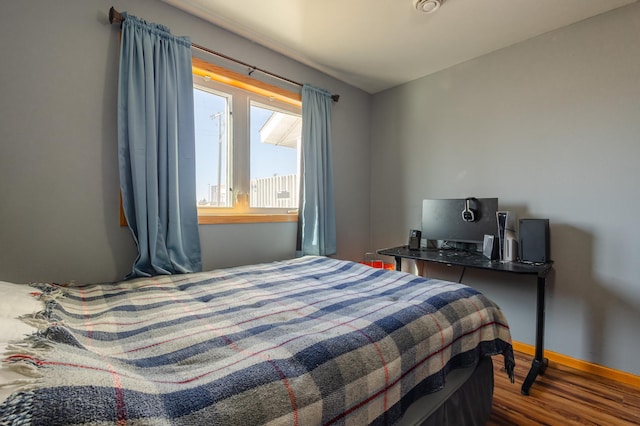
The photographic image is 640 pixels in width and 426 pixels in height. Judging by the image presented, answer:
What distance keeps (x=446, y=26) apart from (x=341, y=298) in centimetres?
217

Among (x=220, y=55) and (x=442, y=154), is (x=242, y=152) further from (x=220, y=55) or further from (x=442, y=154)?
(x=442, y=154)

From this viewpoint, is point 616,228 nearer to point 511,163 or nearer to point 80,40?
point 511,163

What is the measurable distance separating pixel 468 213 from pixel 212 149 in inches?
87.5

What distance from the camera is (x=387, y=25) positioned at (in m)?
2.19

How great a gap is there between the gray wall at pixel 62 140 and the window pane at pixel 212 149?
19.5 inches

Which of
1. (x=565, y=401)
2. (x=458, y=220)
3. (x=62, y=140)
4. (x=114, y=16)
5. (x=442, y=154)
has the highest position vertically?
(x=114, y=16)

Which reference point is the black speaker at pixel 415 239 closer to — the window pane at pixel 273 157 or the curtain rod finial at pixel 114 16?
the window pane at pixel 273 157

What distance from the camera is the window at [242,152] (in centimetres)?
227

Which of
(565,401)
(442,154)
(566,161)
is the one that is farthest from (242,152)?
(565,401)

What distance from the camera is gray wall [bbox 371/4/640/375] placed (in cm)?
197

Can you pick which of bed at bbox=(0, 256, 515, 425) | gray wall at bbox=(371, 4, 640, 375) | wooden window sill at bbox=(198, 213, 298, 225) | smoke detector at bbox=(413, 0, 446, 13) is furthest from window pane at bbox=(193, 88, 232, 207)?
gray wall at bbox=(371, 4, 640, 375)

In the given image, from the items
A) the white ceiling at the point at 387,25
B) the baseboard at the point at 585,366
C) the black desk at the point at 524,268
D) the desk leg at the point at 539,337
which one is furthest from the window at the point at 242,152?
the baseboard at the point at 585,366

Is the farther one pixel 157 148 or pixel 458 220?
pixel 458 220

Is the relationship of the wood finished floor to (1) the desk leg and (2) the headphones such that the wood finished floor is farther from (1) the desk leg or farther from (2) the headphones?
(2) the headphones
